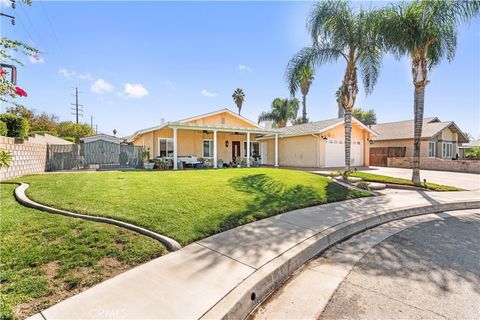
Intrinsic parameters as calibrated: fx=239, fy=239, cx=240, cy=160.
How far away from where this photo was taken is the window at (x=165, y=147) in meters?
18.2

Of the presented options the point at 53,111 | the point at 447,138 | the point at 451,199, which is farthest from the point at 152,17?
the point at 53,111

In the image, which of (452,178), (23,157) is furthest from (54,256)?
(452,178)

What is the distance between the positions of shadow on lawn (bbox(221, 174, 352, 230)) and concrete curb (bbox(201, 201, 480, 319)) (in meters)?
1.56

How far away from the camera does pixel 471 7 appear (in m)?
9.65

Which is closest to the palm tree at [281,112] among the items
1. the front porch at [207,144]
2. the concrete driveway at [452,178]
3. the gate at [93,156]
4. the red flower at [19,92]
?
the front porch at [207,144]

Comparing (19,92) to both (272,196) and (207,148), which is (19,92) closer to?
(272,196)

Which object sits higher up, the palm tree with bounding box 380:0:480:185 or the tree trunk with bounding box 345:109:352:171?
the palm tree with bounding box 380:0:480:185

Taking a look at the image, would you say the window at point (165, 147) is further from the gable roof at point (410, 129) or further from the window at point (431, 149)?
the window at point (431, 149)

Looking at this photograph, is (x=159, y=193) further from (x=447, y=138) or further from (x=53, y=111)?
(x=53, y=111)

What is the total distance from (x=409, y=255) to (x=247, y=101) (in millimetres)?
40032

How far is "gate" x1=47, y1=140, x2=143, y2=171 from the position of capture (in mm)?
14506

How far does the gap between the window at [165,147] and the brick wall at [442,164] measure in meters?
21.4

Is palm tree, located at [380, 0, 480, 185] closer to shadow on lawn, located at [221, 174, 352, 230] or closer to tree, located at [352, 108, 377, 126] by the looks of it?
shadow on lawn, located at [221, 174, 352, 230]

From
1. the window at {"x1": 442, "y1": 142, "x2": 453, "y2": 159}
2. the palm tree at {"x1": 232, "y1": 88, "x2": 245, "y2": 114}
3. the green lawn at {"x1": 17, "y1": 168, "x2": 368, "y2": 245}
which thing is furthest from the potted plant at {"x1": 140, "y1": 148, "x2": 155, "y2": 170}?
the window at {"x1": 442, "y1": 142, "x2": 453, "y2": 159}
